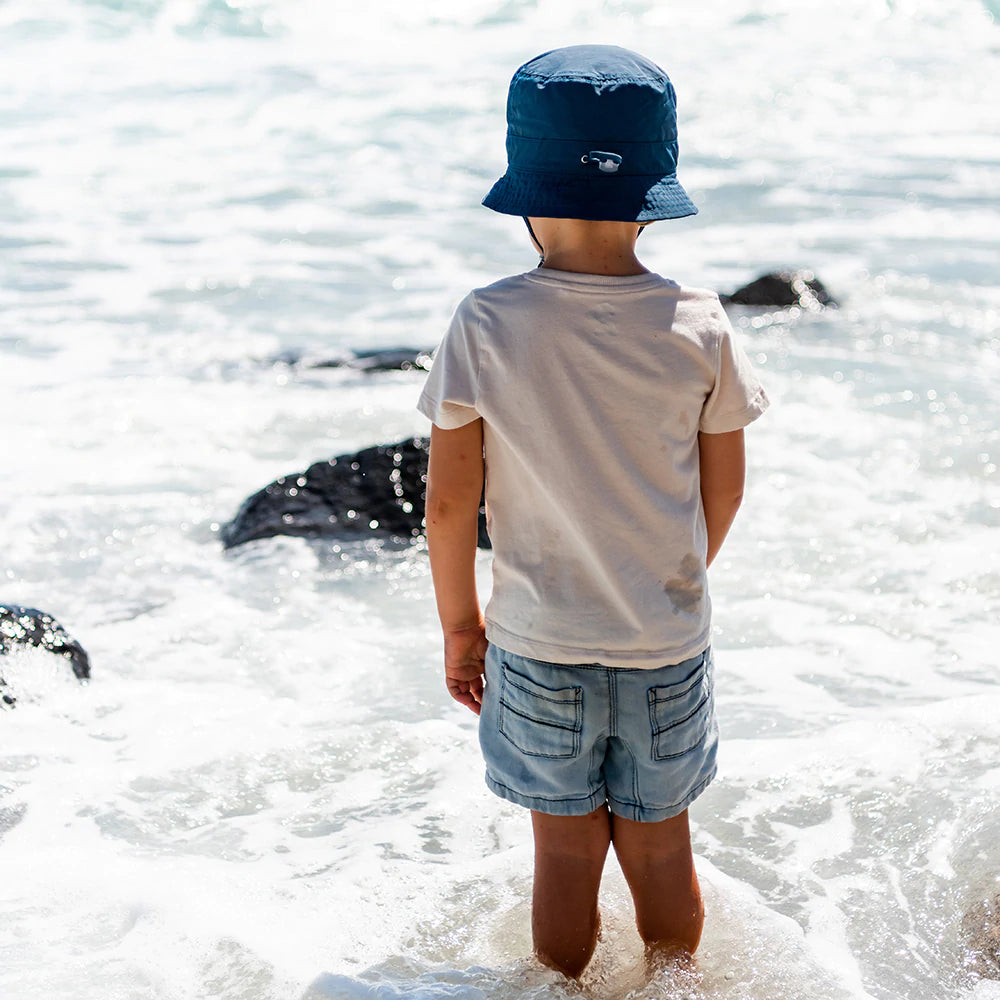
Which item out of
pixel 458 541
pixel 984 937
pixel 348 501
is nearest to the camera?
pixel 458 541

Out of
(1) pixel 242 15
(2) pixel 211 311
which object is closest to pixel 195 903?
(2) pixel 211 311

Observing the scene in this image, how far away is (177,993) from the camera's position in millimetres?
2469

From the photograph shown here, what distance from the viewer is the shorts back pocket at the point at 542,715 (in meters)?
2.11

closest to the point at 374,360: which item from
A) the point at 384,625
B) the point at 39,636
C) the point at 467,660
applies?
the point at 384,625

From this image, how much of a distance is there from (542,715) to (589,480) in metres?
0.40

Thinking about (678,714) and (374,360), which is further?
(374,360)

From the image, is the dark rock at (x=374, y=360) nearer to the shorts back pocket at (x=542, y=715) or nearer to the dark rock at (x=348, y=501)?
the dark rock at (x=348, y=501)

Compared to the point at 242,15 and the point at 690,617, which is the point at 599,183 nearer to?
the point at 690,617

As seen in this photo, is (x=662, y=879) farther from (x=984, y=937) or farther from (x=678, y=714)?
(x=984, y=937)

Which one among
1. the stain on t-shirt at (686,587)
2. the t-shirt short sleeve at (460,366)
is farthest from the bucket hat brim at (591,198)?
the stain on t-shirt at (686,587)

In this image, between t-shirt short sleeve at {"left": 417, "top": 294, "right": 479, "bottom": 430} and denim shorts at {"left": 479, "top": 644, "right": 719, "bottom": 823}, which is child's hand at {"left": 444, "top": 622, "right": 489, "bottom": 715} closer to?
denim shorts at {"left": 479, "top": 644, "right": 719, "bottom": 823}

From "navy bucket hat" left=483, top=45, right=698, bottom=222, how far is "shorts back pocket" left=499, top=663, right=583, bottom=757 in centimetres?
76

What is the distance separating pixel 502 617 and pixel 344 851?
1.20 metres

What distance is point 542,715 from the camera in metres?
2.12
